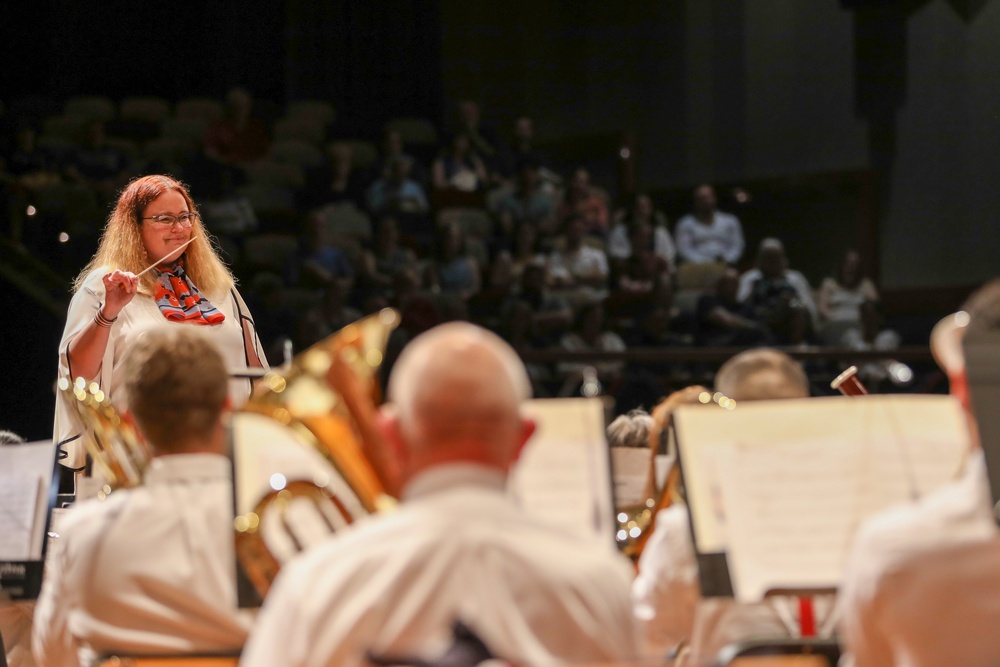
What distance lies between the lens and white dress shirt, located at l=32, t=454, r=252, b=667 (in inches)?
72.7

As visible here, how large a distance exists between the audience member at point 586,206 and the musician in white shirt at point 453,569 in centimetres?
708

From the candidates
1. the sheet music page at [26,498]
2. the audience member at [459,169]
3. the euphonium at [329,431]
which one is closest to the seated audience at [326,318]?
the audience member at [459,169]

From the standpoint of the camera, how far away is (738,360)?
8.09ft

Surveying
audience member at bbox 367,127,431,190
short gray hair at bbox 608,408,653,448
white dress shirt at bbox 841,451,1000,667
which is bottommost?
short gray hair at bbox 608,408,653,448

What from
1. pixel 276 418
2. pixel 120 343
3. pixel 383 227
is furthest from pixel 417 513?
pixel 383 227

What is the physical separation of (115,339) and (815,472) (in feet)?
5.88

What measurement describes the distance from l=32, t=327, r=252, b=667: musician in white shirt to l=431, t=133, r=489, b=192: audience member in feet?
22.5

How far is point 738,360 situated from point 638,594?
51 cm

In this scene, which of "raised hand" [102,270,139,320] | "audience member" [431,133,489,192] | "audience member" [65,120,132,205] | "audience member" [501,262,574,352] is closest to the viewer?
"raised hand" [102,270,139,320]

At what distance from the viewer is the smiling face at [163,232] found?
3123 mm

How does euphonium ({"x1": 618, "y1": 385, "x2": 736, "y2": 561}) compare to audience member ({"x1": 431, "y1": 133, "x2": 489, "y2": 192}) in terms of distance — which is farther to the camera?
audience member ({"x1": 431, "y1": 133, "x2": 489, "y2": 192})

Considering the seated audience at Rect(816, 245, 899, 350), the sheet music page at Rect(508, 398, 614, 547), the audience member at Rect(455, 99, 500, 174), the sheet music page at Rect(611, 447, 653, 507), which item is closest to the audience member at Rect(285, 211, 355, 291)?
the audience member at Rect(455, 99, 500, 174)

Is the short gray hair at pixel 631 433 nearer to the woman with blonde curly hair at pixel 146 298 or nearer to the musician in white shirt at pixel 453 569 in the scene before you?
the woman with blonde curly hair at pixel 146 298

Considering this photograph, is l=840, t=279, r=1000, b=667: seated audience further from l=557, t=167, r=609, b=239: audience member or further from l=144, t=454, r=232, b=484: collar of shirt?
l=557, t=167, r=609, b=239: audience member
